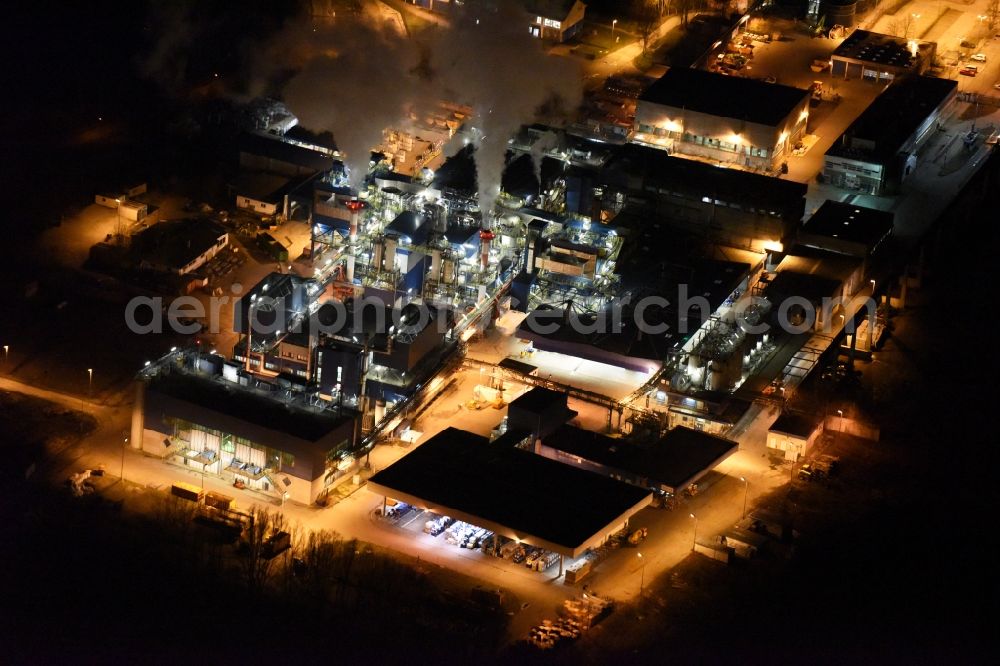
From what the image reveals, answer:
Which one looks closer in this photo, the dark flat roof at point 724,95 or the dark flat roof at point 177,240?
the dark flat roof at point 177,240

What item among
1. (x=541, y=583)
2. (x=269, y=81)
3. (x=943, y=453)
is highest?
(x=269, y=81)

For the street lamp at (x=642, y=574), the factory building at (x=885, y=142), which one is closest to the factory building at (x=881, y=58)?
the factory building at (x=885, y=142)

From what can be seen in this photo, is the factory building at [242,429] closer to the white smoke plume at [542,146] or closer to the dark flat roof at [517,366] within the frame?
the dark flat roof at [517,366]

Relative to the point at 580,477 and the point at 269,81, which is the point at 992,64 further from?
the point at 580,477

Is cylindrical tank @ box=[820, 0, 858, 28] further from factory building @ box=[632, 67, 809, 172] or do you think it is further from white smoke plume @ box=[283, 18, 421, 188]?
white smoke plume @ box=[283, 18, 421, 188]

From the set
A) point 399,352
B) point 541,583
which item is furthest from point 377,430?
point 541,583

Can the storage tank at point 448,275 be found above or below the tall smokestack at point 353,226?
below

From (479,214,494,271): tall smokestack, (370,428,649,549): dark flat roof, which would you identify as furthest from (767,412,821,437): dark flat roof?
(479,214,494,271): tall smokestack
